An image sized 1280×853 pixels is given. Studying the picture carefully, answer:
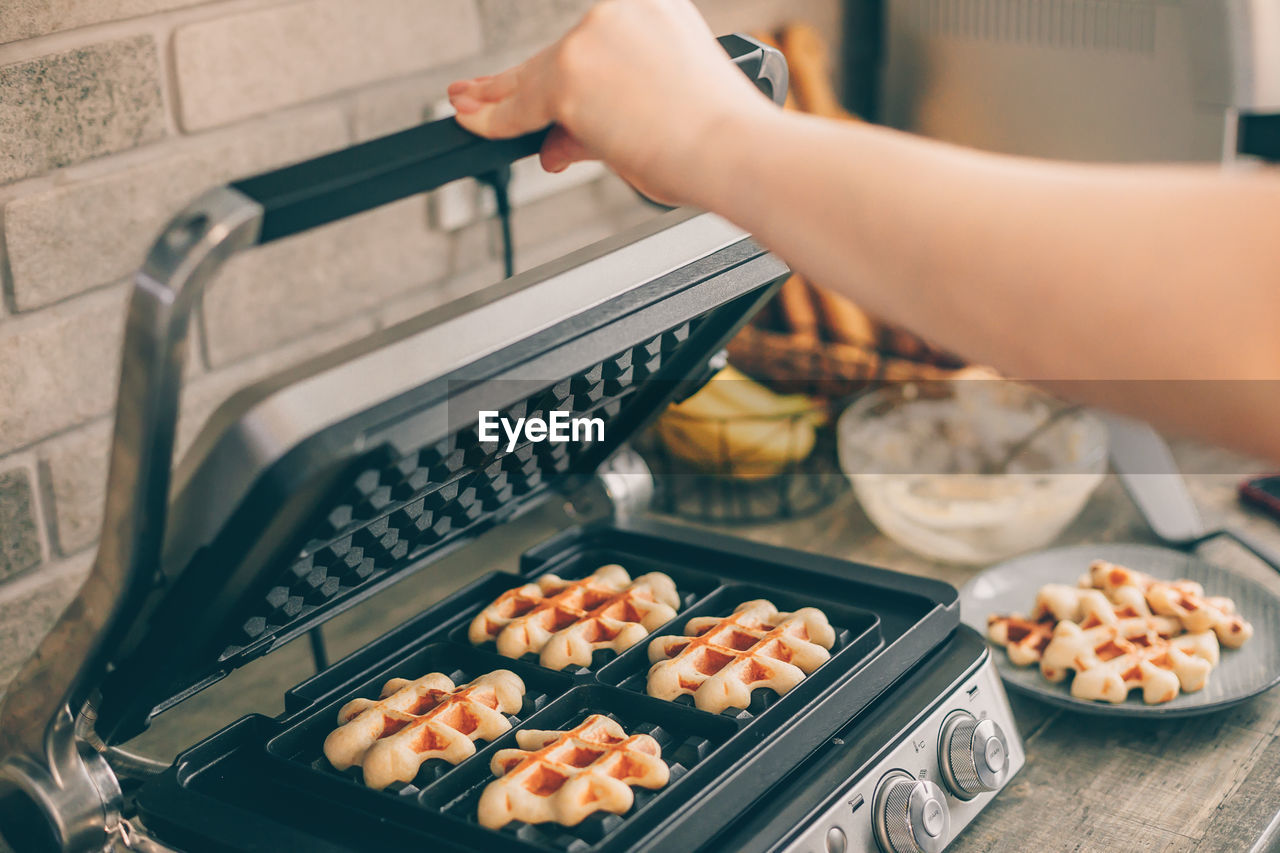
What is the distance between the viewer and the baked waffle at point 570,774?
0.90m

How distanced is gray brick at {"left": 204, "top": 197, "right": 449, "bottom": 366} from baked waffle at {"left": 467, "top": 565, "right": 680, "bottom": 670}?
486 mm

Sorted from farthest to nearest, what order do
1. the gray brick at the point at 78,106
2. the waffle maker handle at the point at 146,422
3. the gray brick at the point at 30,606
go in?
the gray brick at the point at 30,606 → the gray brick at the point at 78,106 → the waffle maker handle at the point at 146,422

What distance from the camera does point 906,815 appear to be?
3.22 feet

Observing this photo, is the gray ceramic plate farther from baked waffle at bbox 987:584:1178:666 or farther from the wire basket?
the wire basket

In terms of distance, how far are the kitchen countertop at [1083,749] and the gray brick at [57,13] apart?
2.28 ft

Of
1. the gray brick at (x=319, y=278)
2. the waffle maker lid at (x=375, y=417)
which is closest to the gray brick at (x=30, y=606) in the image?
the gray brick at (x=319, y=278)

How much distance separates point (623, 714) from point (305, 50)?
33.9 inches

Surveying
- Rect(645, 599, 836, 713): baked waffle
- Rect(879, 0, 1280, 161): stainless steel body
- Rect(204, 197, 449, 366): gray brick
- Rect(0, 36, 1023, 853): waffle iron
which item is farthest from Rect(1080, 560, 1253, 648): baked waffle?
Rect(204, 197, 449, 366): gray brick

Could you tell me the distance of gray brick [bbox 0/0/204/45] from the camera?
116 cm

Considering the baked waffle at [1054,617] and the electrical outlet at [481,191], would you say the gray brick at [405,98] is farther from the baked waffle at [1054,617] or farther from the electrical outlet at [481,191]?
the baked waffle at [1054,617]

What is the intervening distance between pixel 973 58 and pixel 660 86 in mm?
1422

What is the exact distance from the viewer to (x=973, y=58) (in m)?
2.04

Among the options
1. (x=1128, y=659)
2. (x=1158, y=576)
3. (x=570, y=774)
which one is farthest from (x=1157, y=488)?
(x=570, y=774)

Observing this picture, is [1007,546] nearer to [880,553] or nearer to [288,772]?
[880,553]
